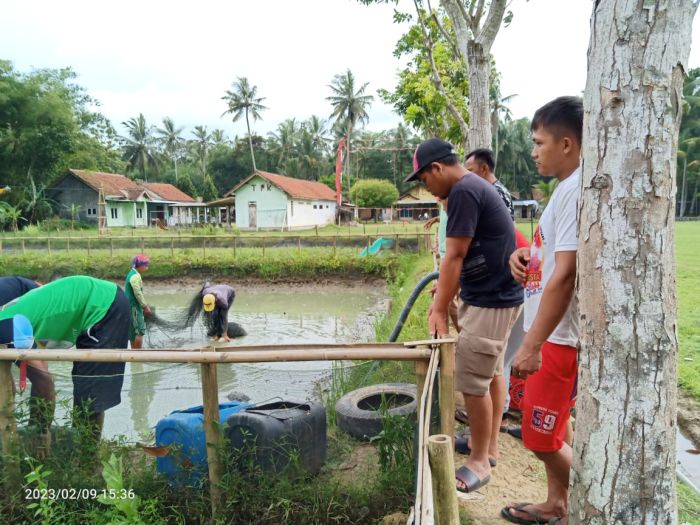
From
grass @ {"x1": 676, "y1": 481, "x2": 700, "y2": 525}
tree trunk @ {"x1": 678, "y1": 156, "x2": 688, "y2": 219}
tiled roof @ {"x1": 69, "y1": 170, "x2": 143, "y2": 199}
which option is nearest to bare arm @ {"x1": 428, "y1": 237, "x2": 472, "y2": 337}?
grass @ {"x1": 676, "y1": 481, "x2": 700, "y2": 525}

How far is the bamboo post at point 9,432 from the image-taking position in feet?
→ 9.55

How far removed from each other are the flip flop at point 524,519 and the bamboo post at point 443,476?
3.82 feet

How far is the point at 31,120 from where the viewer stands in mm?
33469

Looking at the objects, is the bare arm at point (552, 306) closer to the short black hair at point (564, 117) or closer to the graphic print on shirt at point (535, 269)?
the graphic print on shirt at point (535, 269)

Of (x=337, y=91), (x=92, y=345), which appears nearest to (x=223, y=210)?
(x=337, y=91)

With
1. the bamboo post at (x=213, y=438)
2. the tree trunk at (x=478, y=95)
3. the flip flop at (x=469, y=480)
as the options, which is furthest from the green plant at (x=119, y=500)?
the tree trunk at (x=478, y=95)

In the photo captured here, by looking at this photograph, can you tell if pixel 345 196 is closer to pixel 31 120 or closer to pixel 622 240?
pixel 31 120

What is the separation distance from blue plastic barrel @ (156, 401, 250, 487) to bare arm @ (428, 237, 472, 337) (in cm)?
131

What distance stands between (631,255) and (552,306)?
19.0 inches

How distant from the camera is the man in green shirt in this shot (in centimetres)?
700

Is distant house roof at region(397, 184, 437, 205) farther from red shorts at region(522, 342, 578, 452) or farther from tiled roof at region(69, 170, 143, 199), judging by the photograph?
red shorts at region(522, 342, 578, 452)

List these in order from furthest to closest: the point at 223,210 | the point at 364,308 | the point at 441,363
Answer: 1. the point at 223,210
2. the point at 364,308
3. the point at 441,363

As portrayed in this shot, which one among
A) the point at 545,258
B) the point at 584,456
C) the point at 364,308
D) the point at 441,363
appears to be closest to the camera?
the point at 584,456

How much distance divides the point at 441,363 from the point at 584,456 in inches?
36.7
